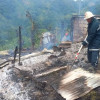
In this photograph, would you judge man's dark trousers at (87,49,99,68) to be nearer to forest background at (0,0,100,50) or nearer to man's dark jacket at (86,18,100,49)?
man's dark jacket at (86,18,100,49)

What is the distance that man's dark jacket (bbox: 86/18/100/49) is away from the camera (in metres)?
6.79

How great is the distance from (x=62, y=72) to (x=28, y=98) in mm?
1898

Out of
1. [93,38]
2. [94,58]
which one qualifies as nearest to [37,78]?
[94,58]

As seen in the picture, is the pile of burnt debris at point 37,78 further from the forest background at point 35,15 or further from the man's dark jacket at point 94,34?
the forest background at point 35,15

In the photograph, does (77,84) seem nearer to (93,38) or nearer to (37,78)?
(37,78)

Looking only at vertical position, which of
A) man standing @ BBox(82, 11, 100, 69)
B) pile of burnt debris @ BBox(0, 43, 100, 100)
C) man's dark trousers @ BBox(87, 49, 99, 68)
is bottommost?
pile of burnt debris @ BBox(0, 43, 100, 100)

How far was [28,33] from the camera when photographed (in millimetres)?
28797

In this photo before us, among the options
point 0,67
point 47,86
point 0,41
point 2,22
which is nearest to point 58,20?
point 2,22

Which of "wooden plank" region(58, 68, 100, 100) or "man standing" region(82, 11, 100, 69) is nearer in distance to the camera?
"wooden plank" region(58, 68, 100, 100)

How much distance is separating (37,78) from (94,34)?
2581 mm

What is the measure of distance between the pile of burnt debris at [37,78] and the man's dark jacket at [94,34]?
85 centimetres

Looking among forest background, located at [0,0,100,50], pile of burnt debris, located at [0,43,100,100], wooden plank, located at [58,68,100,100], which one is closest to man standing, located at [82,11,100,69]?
pile of burnt debris, located at [0,43,100,100]

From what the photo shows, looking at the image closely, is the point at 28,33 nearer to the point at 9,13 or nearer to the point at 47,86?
the point at 9,13

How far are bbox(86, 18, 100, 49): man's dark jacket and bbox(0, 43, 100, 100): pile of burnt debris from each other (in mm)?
852
